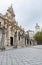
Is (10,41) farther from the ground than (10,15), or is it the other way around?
(10,15)

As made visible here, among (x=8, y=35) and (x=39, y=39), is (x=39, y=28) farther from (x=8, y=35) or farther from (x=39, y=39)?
(x=8, y=35)

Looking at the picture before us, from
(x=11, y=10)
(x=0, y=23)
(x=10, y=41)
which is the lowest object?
(x=10, y=41)

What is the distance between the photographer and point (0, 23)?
63125mm

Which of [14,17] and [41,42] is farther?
[41,42]

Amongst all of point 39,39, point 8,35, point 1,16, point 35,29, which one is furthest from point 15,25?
point 35,29

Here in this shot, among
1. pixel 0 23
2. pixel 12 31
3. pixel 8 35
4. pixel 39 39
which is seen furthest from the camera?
pixel 39 39

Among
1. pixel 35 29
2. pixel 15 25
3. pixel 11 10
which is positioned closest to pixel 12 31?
pixel 15 25

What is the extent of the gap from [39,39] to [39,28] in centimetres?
3462

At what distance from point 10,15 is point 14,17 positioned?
3.45 metres

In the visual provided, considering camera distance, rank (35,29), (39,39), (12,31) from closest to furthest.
A: (12,31)
(39,39)
(35,29)

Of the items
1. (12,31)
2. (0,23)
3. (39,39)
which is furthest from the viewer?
(39,39)

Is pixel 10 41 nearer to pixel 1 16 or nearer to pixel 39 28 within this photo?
pixel 1 16

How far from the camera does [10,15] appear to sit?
73938 mm

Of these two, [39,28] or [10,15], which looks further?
[39,28]
